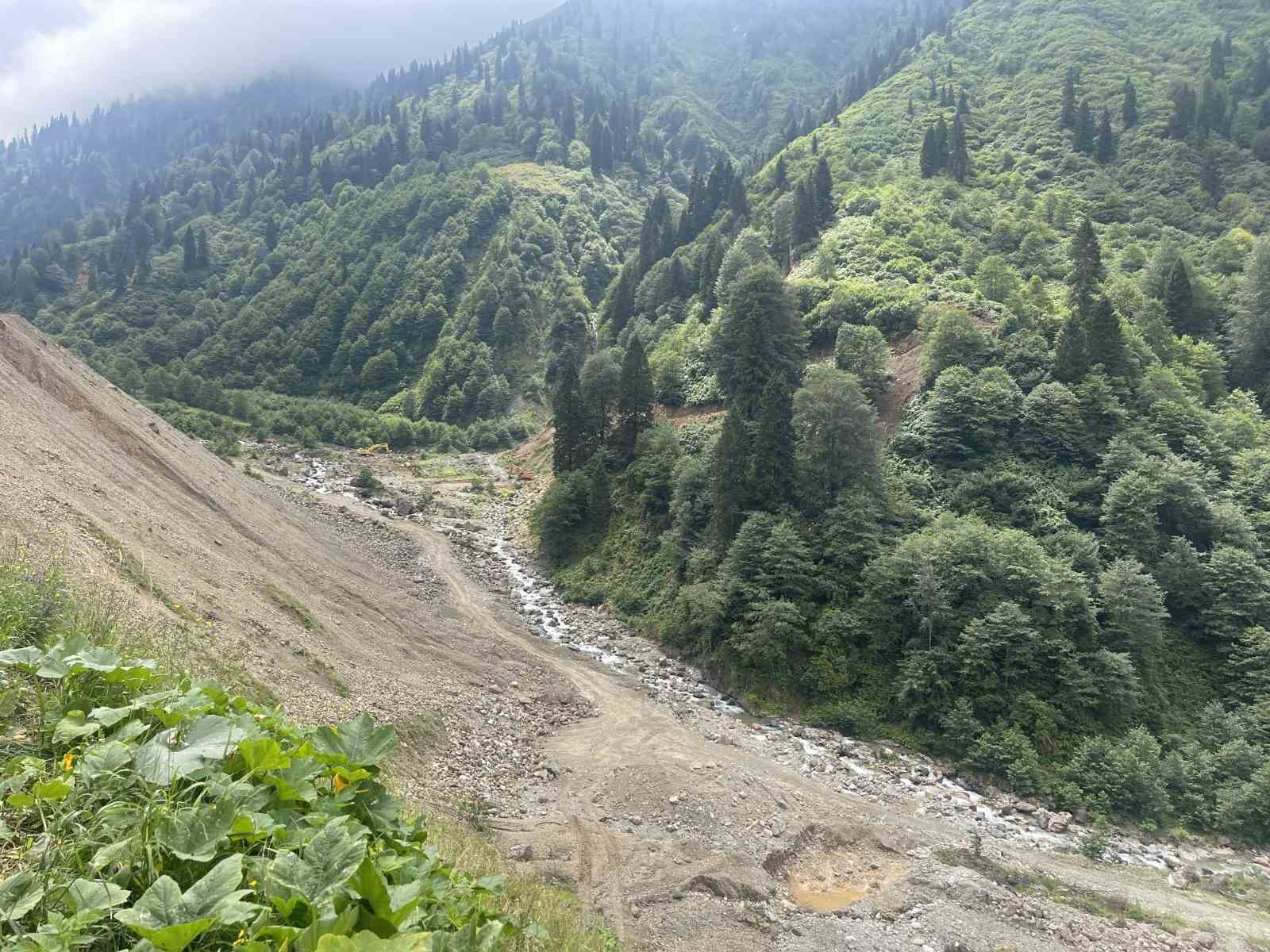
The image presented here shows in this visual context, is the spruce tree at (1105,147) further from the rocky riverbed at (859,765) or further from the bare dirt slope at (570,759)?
the bare dirt slope at (570,759)

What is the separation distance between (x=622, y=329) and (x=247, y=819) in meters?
80.6

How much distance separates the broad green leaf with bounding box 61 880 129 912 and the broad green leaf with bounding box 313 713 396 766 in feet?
4.88

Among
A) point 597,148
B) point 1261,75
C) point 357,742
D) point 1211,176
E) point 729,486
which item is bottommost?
point 729,486

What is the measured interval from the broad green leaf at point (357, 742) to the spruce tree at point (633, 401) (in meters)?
43.4

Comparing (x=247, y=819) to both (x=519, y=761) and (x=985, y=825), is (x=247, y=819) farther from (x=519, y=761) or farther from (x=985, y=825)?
(x=985, y=825)

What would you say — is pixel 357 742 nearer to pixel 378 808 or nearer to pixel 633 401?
pixel 378 808

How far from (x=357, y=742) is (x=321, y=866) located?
1573 millimetres

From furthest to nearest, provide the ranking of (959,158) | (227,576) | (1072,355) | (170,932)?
(959,158) < (1072,355) < (227,576) < (170,932)

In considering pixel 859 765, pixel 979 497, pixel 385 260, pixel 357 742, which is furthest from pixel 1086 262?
pixel 385 260

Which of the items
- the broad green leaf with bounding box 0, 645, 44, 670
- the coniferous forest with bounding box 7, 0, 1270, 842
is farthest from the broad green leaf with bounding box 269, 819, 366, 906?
the coniferous forest with bounding box 7, 0, 1270, 842

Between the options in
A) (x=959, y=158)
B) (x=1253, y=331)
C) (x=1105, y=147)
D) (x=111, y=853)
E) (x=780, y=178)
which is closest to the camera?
(x=111, y=853)

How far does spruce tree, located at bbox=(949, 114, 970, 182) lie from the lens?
80188mm

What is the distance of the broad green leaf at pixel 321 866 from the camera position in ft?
10.2

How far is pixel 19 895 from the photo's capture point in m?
2.98
